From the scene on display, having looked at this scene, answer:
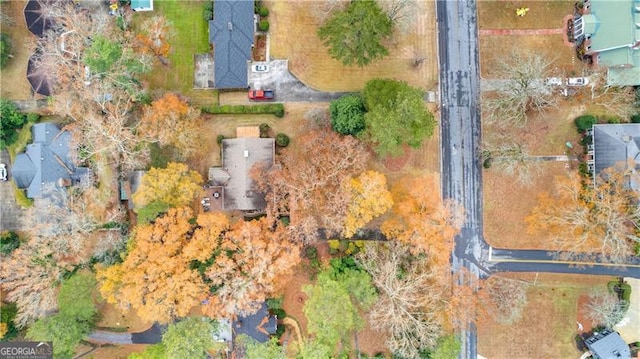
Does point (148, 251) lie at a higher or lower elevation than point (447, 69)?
lower

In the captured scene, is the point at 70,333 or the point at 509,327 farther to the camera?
the point at 509,327

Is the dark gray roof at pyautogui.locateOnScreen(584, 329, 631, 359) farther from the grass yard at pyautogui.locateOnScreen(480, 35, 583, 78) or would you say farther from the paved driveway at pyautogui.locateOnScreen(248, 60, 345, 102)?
the paved driveway at pyautogui.locateOnScreen(248, 60, 345, 102)

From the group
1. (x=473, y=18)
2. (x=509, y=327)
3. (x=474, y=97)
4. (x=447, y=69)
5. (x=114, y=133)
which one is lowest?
(x=509, y=327)

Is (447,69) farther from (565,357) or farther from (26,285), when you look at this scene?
(26,285)

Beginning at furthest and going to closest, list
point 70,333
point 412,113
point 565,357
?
point 565,357, point 70,333, point 412,113

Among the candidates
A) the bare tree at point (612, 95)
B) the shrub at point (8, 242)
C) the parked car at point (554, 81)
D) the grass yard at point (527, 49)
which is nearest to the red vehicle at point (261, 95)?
the grass yard at point (527, 49)

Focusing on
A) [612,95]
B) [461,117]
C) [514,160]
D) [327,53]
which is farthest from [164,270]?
[612,95]

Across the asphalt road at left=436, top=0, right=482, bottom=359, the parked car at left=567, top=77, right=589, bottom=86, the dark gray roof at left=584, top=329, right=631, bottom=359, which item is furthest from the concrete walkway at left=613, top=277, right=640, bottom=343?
the parked car at left=567, top=77, right=589, bottom=86

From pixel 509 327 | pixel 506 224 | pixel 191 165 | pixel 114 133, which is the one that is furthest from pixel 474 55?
pixel 114 133
